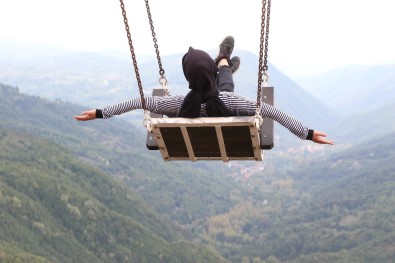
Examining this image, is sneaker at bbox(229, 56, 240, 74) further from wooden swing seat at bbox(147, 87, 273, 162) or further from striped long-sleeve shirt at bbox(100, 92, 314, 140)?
striped long-sleeve shirt at bbox(100, 92, 314, 140)

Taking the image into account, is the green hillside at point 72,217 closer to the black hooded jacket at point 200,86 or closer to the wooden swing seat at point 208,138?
the wooden swing seat at point 208,138

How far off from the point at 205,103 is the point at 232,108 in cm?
33

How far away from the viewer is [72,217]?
15088cm

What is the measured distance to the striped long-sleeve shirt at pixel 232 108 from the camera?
24.7ft

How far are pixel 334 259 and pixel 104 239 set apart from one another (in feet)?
192

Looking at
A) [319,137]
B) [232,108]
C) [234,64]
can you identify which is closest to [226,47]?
[234,64]

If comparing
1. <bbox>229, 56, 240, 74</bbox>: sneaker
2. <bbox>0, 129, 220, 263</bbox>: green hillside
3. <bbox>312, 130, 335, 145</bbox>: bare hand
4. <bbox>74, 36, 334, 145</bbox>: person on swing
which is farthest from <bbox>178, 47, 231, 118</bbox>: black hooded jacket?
<bbox>0, 129, 220, 263</bbox>: green hillside

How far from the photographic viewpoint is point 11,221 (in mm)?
130625

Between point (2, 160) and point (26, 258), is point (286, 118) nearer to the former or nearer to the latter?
point (26, 258)

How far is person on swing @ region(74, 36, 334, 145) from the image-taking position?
7.17m

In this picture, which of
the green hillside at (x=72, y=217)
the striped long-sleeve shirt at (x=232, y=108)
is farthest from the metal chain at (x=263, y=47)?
the green hillside at (x=72, y=217)

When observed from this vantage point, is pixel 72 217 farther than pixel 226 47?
Yes

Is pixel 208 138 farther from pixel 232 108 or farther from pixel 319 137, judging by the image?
pixel 319 137

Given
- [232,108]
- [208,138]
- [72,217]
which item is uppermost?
[232,108]
